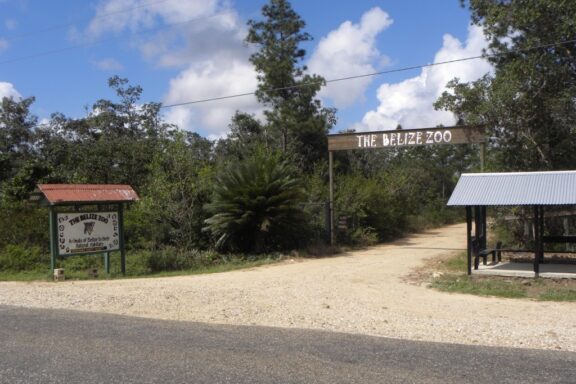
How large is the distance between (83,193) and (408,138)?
11.2 meters

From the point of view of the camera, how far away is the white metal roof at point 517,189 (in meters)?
13.1

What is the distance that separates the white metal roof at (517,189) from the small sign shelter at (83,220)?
9346 millimetres

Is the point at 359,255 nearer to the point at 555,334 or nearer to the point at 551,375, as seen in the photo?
the point at 555,334

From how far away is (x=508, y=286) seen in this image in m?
12.5

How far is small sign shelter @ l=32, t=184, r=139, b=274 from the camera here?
50.9 ft

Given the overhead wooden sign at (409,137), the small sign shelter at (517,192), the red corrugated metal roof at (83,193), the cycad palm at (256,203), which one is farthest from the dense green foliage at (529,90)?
the red corrugated metal roof at (83,193)

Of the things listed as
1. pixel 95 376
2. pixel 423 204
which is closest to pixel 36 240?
pixel 95 376

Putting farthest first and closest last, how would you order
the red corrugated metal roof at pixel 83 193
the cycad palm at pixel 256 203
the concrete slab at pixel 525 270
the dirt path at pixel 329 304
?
the cycad palm at pixel 256 203 < the red corrugated metal roof at pixel 83 193 < the concrete slab at pixel 525 270 < the dirt path at pixel 329 304

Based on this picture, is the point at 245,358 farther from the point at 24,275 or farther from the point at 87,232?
the point at 24,275

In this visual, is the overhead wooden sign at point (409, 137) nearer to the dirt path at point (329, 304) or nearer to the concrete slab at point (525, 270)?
the concrete slab at point (525, 270)

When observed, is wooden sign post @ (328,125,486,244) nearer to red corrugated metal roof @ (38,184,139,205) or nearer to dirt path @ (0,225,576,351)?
dirt path @ (0,225,576,351)

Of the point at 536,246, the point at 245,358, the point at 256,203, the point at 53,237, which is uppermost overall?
the point at 256,203

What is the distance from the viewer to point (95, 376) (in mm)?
5828

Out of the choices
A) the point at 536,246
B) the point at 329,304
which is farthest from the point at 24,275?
the point at 536,246
